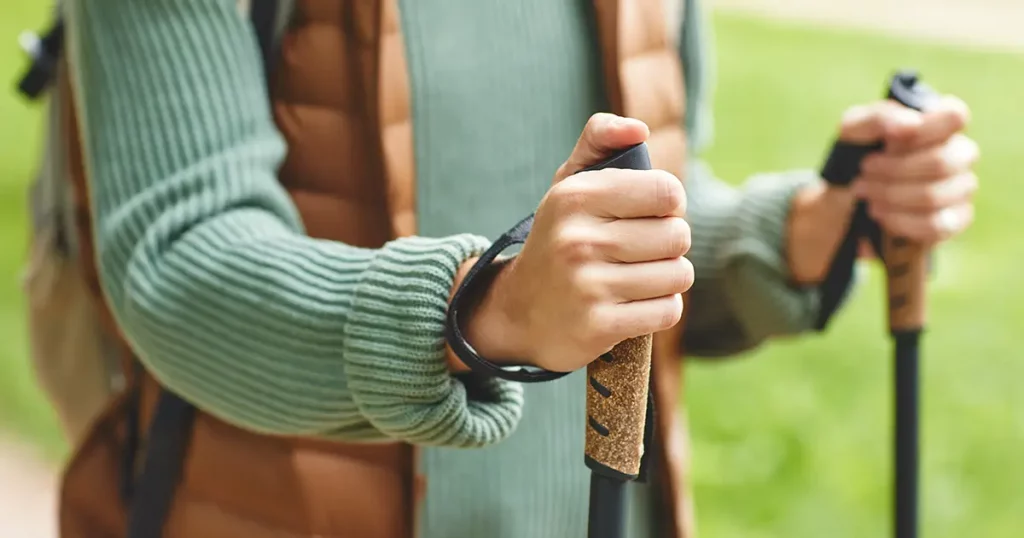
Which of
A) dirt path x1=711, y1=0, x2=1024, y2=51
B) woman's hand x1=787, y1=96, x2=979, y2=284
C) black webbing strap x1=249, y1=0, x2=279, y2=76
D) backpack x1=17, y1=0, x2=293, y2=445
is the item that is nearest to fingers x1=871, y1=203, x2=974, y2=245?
woman's hand x1=787, y1=96, x2=979, y2=284

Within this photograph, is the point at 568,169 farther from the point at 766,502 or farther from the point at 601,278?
the point at 766,502

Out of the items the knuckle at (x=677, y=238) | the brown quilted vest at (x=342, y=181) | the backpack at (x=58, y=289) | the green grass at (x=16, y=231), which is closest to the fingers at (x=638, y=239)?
the knuckle at (x=677, y=238)

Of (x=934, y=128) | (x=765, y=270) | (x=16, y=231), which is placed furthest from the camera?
(x=16, y=231)

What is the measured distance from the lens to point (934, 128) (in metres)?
0.94

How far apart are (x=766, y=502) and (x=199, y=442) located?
129cm

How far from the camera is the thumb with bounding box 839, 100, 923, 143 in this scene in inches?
37.1

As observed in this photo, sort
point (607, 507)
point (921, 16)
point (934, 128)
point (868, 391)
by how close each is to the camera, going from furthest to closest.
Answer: point (921, 16), point (868, 391), point (934, 128), point (607, 507)

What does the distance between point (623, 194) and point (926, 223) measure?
18.2 inches

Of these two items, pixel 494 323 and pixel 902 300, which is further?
pixel 902 300

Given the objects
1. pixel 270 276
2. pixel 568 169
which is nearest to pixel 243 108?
pixel 270 276

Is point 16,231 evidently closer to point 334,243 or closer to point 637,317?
point 334,243

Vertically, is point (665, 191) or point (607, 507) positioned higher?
point (665, 191)

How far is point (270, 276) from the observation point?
2.41ft

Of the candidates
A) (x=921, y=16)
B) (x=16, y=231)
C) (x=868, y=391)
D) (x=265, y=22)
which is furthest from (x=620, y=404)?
(x=921, y=16)
